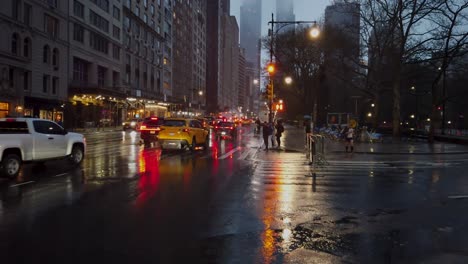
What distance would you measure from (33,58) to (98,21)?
68.0 feet

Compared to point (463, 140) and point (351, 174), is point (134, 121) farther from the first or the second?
point (351, 174)

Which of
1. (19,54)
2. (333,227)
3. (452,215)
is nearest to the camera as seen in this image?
(333,227)

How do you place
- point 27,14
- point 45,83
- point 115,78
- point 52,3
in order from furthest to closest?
point 115,78 < point 52,3 < point 45,83 < point 27,14

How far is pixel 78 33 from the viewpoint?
65500 mm

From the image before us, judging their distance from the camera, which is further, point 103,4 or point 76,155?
point 103,4

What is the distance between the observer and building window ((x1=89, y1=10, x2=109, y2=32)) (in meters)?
69.8

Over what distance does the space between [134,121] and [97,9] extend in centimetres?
1953

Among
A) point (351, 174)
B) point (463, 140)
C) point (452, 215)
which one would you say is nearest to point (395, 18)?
point (463, 140)

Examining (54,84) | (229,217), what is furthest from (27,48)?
(229,217)

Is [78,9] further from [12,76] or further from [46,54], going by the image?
[12,76]

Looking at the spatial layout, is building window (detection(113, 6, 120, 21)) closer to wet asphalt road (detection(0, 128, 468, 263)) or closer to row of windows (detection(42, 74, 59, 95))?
row of windows (detection(42, 74, 59, 95))

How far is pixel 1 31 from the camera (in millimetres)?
47031

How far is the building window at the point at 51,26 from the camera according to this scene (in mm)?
56409

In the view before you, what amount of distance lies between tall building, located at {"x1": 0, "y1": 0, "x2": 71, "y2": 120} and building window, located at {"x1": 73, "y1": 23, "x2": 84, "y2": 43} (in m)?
2.72
